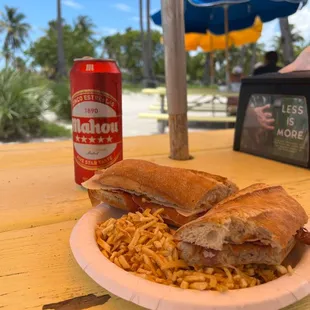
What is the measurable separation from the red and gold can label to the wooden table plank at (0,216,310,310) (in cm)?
19

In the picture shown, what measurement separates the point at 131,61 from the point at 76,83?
32.1 meters

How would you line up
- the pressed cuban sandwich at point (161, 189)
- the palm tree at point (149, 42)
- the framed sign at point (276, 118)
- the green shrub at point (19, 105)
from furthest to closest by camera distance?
the palm tree at point (149, 42), the green shrub at point (19, 105), the framed sign at point (276, 118), the pressed cuban sandwich at point (161, 189)

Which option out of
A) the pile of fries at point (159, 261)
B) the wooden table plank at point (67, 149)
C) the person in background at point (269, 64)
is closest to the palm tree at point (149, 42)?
the person in background at point (269, 64)

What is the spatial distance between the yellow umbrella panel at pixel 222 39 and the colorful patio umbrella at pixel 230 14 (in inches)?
8.6

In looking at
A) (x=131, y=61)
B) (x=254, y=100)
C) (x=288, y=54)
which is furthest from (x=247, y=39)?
(x=131, y=61)

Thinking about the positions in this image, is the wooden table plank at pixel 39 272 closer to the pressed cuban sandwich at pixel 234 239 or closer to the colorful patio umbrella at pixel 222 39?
the pressed cuban sandwich at pixel 234 239

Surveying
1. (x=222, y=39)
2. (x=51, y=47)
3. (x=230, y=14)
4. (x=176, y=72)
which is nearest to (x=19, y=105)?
(x=230, y=14)

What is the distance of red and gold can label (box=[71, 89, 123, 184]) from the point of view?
71 centimetres

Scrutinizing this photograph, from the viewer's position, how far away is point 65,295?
415 mm

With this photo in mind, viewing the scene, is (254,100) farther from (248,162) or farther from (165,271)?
(165,271)

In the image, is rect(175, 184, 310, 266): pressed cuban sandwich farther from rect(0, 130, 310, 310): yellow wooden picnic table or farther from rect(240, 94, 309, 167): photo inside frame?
rect(240, 94, 309, 167): photo inside frame

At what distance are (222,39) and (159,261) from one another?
6.29 meters

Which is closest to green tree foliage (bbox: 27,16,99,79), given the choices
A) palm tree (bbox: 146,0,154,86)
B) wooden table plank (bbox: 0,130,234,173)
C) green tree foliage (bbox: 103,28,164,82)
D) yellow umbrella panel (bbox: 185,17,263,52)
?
green tree foliage (bbox: 103,28,164,82)

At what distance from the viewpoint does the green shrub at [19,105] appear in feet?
16.5
